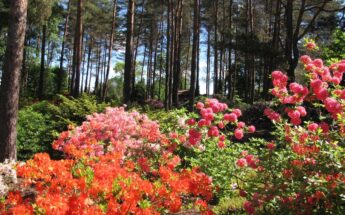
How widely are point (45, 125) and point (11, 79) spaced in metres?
4.53

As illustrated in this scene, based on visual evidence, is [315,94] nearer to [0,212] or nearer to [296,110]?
[296,110]

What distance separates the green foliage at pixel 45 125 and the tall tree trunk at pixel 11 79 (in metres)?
3.05

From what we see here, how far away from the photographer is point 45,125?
1275 centimetres

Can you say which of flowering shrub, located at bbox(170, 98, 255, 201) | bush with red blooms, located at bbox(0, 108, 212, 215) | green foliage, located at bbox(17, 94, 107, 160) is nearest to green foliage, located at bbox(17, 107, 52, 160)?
green foliage, located at bbox(17, 94, 107, 160)

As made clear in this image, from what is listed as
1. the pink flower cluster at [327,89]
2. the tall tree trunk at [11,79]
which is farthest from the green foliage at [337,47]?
the pink flower cluster at [327,89]

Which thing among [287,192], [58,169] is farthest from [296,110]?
[58,169]

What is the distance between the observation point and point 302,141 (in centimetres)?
429

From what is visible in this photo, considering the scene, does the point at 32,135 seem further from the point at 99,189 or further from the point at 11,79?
the point at 99,189

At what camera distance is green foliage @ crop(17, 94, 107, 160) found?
39.2ft

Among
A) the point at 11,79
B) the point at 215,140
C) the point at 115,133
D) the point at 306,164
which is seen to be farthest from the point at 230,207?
the point at 11,79

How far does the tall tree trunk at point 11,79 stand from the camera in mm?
8352

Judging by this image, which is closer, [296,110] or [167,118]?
[296,110]

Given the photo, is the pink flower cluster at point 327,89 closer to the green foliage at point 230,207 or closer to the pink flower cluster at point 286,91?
the pink flower cluster at point 286,91

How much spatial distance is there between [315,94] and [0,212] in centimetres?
347
